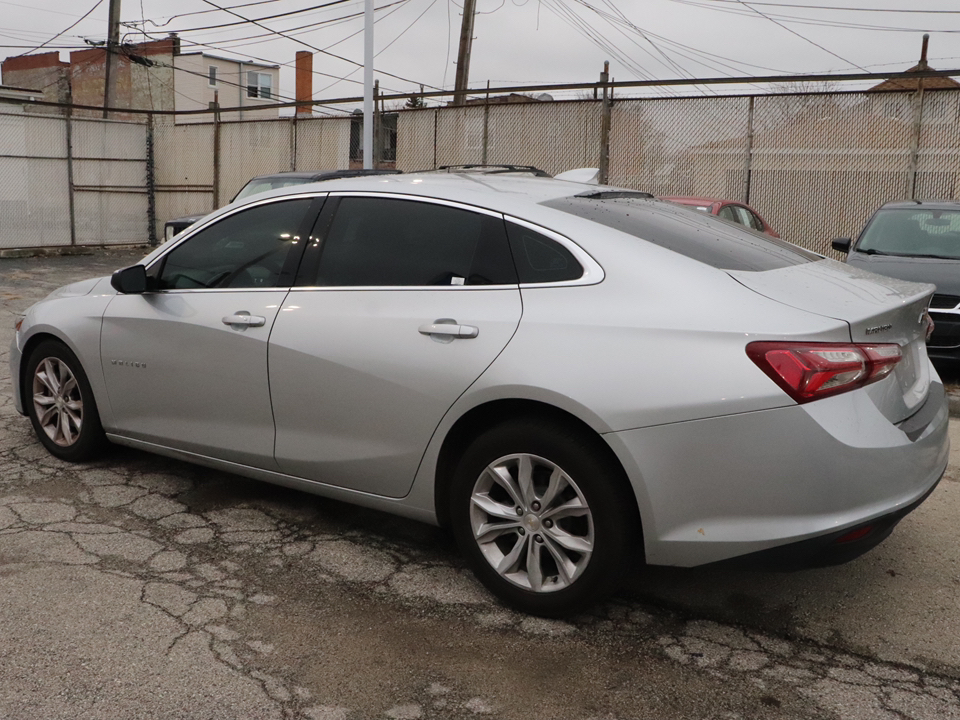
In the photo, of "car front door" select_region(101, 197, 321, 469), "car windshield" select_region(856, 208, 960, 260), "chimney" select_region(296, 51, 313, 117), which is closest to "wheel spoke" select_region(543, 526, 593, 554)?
"car front door" select_region(101, 197, 321, 469)

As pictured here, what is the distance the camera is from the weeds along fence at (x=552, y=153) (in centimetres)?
1234

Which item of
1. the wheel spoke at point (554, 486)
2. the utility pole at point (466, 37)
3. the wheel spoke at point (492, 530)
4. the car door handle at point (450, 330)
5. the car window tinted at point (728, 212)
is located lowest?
the wheel spoke at point (492, 530)

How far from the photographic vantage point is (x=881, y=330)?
123 inches

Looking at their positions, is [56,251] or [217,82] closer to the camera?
[56,251]

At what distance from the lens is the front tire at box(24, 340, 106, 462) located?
193 inches

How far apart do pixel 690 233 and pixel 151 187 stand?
64.0ft

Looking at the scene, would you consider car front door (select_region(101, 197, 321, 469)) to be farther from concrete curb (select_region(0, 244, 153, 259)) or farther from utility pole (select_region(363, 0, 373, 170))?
concrete curb (select_region(0, 244, 153, 259))

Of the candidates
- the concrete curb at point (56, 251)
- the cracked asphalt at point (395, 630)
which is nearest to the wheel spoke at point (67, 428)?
the cracked asphalt at point (395, 630)

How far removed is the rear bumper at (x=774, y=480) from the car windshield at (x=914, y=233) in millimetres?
6243

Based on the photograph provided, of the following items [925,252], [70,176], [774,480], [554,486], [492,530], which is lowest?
[492,530]

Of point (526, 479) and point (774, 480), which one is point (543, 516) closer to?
point (526, 479)

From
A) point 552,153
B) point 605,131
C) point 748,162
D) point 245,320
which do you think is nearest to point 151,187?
point 552,153

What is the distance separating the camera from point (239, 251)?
434cm

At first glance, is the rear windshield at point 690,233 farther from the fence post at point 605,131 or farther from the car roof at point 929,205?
the fence post at point 605,131
